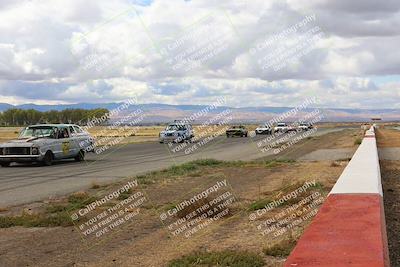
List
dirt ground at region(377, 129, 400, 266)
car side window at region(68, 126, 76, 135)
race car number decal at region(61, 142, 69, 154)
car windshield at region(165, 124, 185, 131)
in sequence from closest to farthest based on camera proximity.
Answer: dirt ground at region(377, 129, 400, 266) → race car number decal at region(61, 142, 69, 154) → car side window at region(68, 126, 76, 135) → car windshield at region(165, 124, 185, 131)

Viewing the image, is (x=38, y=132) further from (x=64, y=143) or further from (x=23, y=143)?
(x=23, y=143)

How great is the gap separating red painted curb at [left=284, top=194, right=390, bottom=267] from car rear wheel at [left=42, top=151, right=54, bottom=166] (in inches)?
684

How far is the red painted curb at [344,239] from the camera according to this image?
338 centimetres

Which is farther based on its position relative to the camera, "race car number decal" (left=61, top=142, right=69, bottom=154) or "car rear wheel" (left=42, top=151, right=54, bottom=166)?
"race car number decal" (left=61, top=142, right=69, bottom=154)

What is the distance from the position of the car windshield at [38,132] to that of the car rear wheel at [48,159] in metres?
0.80

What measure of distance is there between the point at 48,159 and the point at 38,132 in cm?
149

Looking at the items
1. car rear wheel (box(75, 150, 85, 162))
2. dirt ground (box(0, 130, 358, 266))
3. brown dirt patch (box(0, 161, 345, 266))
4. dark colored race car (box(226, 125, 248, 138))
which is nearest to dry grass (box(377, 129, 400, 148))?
dark colored race car (box(226, 125, 248, 138))

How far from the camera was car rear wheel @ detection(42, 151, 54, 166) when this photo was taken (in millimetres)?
21203

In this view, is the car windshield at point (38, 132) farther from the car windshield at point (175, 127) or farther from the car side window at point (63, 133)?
the car windshield at point (175, 127)

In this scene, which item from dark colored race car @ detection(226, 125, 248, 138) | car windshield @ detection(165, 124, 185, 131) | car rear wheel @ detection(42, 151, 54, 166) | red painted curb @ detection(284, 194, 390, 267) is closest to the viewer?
red painted curb @ detection(284, 194, 390, 267)

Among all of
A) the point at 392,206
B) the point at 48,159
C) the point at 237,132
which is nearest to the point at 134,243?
the point at 392,206

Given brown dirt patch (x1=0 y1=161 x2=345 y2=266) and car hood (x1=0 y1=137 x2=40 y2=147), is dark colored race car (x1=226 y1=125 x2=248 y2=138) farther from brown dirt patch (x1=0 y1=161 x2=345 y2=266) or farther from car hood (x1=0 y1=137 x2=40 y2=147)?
brown dirt patch (x1=0 y1=161 x2=345 y2=266)

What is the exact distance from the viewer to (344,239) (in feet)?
12.9

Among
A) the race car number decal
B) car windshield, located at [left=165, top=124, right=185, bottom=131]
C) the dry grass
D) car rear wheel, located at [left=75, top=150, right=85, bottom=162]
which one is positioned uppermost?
car windshield, located at [left=165, top=124, right=185, bottom=131]
